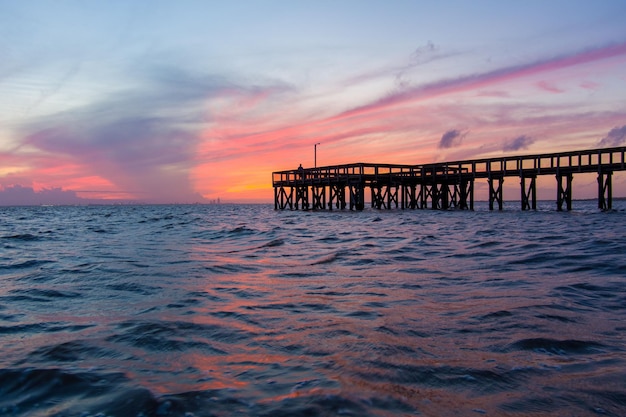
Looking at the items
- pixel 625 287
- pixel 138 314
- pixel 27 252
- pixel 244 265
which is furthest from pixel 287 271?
pixel 27 252

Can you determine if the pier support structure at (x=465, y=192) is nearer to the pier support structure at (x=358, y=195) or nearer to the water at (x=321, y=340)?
the pier support structure at (x=358, y=195)

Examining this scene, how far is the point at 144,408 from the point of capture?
340cm

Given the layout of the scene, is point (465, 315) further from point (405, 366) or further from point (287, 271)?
point (287, 271)

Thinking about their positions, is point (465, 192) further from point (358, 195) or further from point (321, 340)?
point (321, 340)

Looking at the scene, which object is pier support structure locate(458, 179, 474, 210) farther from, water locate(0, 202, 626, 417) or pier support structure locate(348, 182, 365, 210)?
water locate(0, 202, 626, 417)

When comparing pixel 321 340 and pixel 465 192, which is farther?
pixel 465 192

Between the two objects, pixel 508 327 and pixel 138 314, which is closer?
pixel 508 327

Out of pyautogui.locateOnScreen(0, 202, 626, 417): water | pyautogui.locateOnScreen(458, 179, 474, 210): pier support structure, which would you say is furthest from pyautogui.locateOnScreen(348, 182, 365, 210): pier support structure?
pyautogui.locateOnScreen(0, 202, 626, 417): water

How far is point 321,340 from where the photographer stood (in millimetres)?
4941

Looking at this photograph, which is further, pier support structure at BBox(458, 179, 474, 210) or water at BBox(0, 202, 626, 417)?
pier support structure at BBox(458, 179, 474, 210)

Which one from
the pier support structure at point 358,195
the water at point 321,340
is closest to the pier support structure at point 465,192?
the pier support structure at point 358,195

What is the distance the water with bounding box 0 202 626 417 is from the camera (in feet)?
11.4

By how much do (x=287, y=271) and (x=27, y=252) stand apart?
10824 mm

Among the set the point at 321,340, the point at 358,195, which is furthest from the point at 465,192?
the point at 321,340
